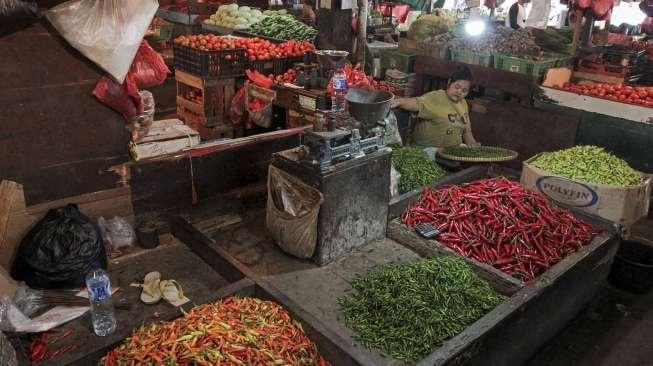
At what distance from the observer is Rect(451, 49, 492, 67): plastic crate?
9.03m

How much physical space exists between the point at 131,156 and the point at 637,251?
591 centimetres

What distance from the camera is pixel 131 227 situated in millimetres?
4957

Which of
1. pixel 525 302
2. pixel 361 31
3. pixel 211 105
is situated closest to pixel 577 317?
pixel 525 302

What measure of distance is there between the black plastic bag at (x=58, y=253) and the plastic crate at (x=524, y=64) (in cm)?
744

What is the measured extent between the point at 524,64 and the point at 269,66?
14.8 feet

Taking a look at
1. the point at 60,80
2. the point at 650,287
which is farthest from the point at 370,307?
the point at 650,287

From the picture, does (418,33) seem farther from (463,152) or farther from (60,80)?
(60,80)

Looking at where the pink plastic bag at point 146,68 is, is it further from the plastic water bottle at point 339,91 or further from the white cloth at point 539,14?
the white cloth at point 539,14

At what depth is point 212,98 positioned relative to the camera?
8.16 m

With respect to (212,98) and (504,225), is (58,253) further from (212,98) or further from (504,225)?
(212,98)

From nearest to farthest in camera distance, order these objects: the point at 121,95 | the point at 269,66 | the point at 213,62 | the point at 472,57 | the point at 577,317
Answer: the point at 121,95 → the point at 577,317 → the point at 213,62 → the point at 269,66 → the point at 472,57

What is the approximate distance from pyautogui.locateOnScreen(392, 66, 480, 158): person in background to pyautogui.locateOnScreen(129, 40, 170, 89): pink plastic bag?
3.16m

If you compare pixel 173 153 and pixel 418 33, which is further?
pixel 418 33

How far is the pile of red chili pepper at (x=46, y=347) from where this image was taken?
3433 mm
